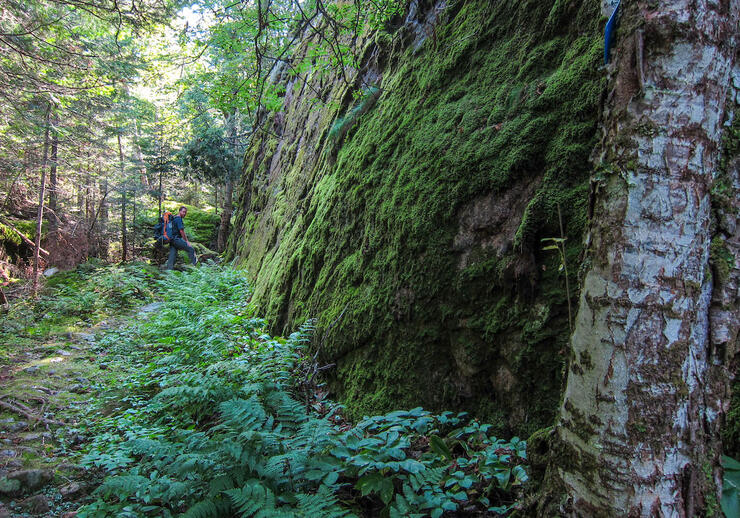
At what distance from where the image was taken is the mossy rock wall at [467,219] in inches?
92.2

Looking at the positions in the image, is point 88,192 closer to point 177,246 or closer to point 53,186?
point 53,186

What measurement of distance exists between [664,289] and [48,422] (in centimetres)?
578

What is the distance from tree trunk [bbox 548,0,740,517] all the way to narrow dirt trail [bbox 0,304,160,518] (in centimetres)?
368

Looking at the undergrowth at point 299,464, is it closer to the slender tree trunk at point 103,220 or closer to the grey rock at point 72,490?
the grey rock at point 72,490

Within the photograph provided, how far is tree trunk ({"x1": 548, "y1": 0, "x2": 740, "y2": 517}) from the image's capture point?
128cm

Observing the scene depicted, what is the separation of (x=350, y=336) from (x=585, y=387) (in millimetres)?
2555

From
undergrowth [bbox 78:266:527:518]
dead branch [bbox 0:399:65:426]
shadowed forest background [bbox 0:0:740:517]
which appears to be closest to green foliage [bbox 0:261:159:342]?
shadowed forest background [bbox 0:0:740:517]

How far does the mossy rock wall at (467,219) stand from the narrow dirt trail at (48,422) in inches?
95.1

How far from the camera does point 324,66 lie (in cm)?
501

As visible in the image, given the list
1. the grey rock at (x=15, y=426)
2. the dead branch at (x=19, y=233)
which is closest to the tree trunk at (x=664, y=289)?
the grey rock at (x=15, y=426)

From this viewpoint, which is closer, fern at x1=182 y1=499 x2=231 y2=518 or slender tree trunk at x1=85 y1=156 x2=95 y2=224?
fern at x1=182 y1=499 x2=231 y2=518

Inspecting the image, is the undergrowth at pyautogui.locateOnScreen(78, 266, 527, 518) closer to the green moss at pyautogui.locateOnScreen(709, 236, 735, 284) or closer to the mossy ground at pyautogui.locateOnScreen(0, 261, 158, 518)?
the mossy ground at pyautogui.locateOnScreen(0, 261, 158, 518)

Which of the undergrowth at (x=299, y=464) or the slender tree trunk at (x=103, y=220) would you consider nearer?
the undergrowth at (x=299, y=464)

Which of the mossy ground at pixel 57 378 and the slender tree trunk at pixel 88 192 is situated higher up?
the slender tree trunk at pixel 88 192
